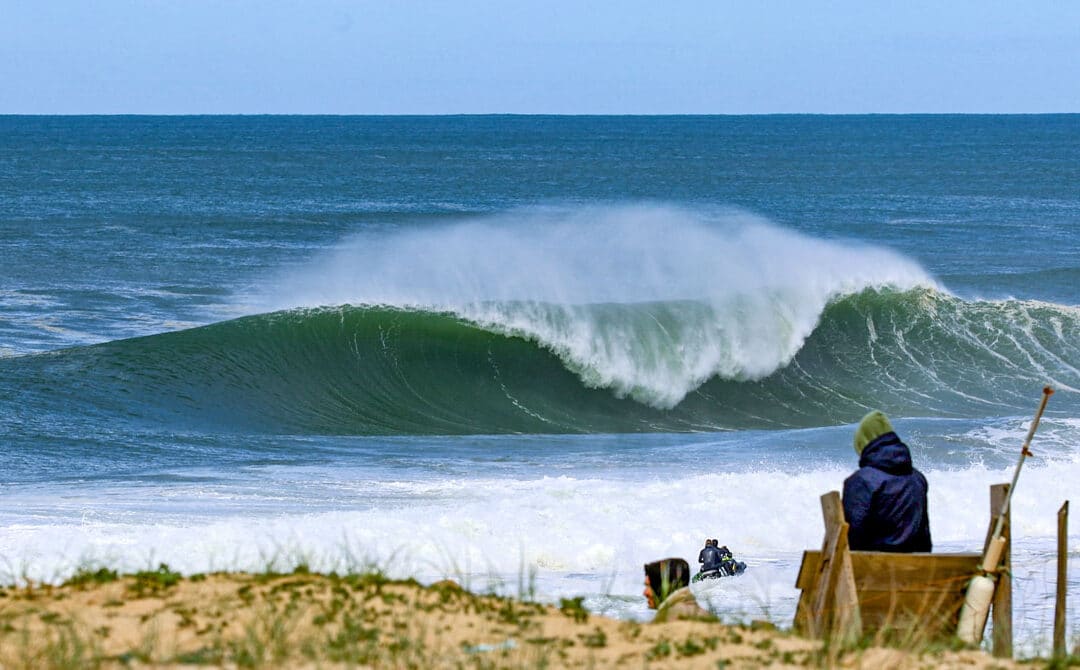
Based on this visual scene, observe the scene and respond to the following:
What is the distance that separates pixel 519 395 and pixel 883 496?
13458 millimetres

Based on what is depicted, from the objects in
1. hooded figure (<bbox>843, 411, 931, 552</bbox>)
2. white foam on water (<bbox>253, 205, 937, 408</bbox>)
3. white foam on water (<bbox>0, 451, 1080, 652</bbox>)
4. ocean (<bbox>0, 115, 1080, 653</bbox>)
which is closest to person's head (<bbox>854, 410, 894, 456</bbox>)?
hooded figure (<bbox>843, 411, 931, 552</bbox>)

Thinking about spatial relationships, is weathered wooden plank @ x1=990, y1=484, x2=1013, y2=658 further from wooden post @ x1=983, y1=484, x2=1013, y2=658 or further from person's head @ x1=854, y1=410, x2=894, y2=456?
person's head @ x1=854, y1=410, x2=894, y2=456

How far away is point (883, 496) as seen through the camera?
542 centimetres

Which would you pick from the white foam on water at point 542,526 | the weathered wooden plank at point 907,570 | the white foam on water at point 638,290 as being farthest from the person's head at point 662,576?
the white foam on water at point 638,290

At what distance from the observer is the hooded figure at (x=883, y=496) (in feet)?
17.7

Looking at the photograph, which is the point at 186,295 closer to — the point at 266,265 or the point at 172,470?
the point at 266,265

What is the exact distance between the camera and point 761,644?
4719mm

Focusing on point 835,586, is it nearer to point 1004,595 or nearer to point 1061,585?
point 1004,595

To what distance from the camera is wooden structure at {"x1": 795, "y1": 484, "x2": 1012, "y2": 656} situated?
518 centimetres

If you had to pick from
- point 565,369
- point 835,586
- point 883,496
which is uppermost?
point 565,369

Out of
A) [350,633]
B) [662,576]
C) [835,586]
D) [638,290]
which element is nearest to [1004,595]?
[835,586]

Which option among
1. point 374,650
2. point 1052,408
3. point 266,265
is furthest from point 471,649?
point 266,265

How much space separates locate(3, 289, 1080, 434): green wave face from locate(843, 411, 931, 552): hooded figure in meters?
11.4

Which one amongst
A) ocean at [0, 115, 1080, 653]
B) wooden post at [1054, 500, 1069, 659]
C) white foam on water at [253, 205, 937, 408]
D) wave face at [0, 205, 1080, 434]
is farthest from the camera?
white foam on water at [253, 205, 937, 408]
